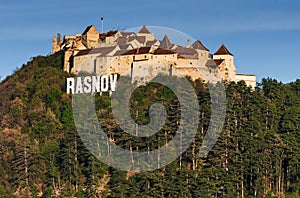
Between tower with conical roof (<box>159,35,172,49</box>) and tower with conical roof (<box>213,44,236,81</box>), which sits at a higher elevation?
tower with conical roof (<box>159,35,172,49</box>)

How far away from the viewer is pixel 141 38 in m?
72.6

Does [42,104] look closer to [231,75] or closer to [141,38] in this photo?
[141,38]

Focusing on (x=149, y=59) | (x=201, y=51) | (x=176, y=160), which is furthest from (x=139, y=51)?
(x=176, y=160)

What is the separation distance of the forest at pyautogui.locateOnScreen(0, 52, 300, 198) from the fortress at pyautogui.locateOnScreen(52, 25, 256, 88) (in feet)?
10.7

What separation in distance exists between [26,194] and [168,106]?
39.1 feet

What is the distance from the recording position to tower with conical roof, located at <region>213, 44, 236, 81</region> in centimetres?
6769

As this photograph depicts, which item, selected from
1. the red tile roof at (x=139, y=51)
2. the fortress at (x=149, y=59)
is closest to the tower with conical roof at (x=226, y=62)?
Answer: the fortress at (x=149, y=59)

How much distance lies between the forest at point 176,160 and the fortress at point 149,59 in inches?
129

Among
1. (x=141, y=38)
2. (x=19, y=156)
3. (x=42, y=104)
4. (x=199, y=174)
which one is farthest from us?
(x=141, y=38)

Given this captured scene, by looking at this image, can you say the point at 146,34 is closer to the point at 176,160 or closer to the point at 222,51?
the point at 222,51

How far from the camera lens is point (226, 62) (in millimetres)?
69688

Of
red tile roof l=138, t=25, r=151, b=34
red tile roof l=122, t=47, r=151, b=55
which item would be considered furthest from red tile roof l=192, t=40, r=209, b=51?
red tile roof l=138, t=25, r=151, b=34

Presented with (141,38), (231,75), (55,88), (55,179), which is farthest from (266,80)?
Answer: (55,179)

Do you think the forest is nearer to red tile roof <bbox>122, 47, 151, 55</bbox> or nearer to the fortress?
the fortress
